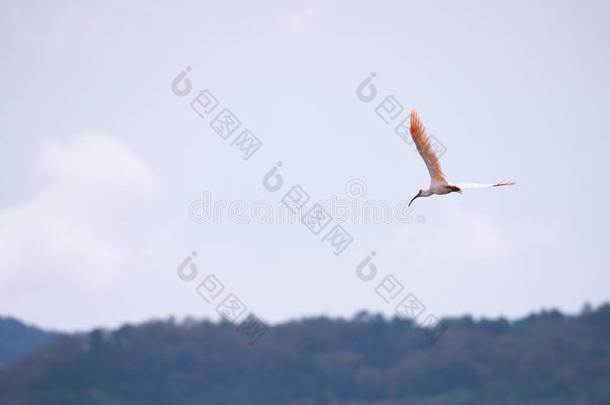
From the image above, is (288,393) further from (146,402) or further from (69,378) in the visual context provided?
(69,378)

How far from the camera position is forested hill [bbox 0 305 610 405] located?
98.6 m

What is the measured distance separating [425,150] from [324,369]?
8129 centimetres

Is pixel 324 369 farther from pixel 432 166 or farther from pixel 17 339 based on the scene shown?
pixel 432 166

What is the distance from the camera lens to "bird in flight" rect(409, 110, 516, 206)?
23.4m

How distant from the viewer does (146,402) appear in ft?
331

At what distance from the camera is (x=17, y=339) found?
405ft

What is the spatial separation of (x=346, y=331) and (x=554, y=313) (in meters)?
18.7

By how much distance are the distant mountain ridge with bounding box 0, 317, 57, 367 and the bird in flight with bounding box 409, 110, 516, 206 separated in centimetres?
10096

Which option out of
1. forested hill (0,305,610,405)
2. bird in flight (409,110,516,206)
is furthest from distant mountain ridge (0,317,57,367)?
bird in flight (409,110,516,206)

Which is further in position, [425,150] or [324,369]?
[324,369]

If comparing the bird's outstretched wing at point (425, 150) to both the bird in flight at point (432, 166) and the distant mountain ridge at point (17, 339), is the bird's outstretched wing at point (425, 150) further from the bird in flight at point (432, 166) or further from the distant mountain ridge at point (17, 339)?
the distant mountain ridge at point (17, 339)

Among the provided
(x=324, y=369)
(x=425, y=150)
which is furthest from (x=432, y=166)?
(x=324, y=369)

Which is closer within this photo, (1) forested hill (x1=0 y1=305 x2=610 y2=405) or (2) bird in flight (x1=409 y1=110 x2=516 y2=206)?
(2) bird in flight (x1=409 y1=110 x2=516 y2=206)

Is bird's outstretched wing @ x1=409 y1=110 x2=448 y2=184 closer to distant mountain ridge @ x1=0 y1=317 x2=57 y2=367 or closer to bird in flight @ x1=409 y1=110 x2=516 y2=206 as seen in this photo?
bird in flight @ x1=409 y1=110 x2=516 y2=206
